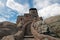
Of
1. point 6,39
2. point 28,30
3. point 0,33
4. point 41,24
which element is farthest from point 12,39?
point 0,33

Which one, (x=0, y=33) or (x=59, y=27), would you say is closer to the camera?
(x=59, y=27)

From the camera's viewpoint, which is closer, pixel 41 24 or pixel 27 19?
pixel 41 24

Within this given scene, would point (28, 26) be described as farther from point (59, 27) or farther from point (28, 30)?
point (59, 27)

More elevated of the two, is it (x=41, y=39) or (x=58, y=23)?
(x=58, y=23)

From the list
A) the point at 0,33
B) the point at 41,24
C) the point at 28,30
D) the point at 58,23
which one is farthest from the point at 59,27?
the point at 0,33

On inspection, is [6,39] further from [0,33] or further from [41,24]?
[0,33]

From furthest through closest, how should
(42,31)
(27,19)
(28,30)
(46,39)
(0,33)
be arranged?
(0,33) → (27,19) → (28,30) → (42,31) → (46,39)

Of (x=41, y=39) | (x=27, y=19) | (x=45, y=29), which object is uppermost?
(x=27, y=19)

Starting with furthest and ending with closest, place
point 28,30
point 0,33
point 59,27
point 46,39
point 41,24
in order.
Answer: point 0,33, point 28,30, point 59,27, point 41,24, point 46,39

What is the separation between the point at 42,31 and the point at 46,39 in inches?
95.3

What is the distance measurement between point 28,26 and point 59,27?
8564mm

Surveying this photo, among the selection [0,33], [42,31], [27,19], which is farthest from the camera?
[0,33]

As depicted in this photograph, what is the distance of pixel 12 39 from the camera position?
9.84 m

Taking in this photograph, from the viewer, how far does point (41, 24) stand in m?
12.9
